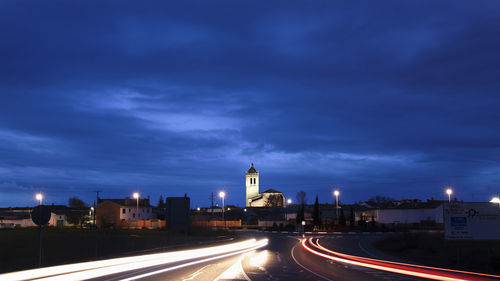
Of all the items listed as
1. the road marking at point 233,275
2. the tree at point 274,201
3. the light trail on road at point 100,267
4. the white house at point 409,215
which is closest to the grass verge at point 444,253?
the road marking at point 233,275

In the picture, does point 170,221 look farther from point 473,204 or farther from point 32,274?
point 473,204

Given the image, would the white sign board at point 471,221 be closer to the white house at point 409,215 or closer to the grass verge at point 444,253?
the grass verge at point 444,253

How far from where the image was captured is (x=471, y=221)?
36.8 m

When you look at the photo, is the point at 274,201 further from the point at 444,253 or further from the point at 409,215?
the point at 444,253

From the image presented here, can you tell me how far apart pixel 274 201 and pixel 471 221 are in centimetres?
15207

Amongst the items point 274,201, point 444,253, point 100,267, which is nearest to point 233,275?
point 100,267

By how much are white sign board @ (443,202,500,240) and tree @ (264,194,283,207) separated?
146 metres

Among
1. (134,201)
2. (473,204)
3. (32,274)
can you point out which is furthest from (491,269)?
(134,201)

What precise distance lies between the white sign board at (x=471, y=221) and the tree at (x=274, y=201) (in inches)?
5768

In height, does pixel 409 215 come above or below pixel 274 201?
below

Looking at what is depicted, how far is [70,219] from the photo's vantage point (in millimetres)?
108500

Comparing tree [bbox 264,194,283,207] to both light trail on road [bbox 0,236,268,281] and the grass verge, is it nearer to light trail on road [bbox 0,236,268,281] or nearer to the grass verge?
the grass verge

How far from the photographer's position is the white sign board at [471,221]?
1409 inches

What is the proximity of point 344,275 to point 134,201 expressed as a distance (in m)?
103
